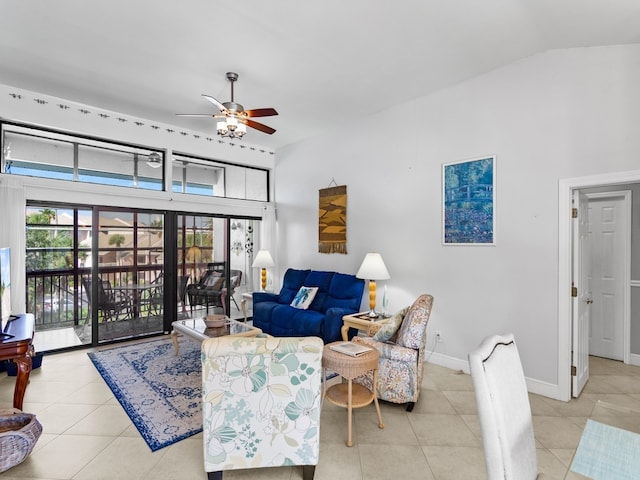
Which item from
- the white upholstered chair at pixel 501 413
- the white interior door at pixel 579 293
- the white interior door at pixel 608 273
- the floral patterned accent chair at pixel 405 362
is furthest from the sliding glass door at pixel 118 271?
the white interior door at pixel 608 273

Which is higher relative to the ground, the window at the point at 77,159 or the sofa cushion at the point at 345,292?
the window at the point at 77,159

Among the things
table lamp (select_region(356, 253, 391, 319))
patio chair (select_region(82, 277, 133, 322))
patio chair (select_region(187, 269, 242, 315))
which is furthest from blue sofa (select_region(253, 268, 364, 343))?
patio chair (select_region(82, 277, 133, 322))

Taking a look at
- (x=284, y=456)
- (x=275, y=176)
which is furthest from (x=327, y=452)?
(x=275, y=176)

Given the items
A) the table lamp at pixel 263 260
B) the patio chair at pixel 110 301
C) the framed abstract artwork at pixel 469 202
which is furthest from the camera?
the table lamp at pixel 263 260

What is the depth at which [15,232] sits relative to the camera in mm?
3840

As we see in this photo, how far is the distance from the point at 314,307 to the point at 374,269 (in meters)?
1.14

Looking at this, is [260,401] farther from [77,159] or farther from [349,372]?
[77,159]

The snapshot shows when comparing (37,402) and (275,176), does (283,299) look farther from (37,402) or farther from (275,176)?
(37,402)

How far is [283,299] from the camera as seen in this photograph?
5238 millimetres

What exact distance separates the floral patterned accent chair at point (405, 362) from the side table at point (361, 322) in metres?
0.82

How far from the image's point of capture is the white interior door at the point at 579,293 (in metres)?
3.05

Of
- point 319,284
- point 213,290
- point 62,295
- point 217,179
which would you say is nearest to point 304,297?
point 319,284

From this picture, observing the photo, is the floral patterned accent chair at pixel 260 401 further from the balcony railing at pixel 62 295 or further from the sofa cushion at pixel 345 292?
the balcony railing at pixel 62 295

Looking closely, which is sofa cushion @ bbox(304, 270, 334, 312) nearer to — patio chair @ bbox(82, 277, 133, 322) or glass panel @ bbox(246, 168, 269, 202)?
glass panel @ bbox(246, 168, 269, 202)
